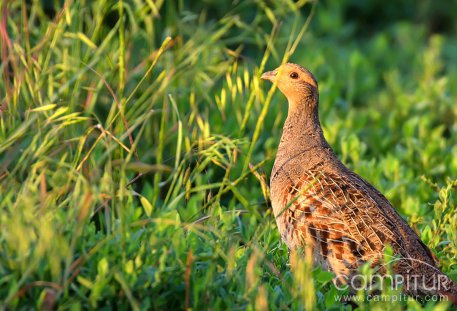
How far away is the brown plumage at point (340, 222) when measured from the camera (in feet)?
12.6

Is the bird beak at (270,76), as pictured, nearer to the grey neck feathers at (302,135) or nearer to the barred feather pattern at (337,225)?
the grey neck feathers at (302,135)

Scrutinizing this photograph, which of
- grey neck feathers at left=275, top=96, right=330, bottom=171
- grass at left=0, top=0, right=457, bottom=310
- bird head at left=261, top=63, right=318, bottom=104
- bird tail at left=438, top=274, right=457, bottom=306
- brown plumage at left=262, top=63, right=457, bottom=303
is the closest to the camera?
grass at left=0, top=0, right=457, bottom=310

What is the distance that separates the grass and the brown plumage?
0.45 ft

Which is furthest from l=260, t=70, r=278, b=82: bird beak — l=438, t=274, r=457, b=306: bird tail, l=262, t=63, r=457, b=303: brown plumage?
l=438, t=274, r=457, b=306: bird tail

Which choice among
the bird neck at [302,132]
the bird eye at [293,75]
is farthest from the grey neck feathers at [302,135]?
the bird eye at [293,75]

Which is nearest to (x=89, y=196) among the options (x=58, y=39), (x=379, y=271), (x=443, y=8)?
(x=379, y=271)

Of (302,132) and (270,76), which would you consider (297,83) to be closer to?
(270,76)

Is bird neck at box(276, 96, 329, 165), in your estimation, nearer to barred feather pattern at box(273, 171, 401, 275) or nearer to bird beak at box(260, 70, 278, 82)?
bird beak at box(260, 70, 278, 82)

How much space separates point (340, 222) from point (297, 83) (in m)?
1.05

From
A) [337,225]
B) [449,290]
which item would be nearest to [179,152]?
[337,225]

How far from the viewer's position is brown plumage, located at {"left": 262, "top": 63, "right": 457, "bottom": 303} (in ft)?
12.6

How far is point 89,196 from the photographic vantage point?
3088 mm

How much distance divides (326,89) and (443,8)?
3.39 m

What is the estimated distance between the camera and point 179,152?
3936 mm
